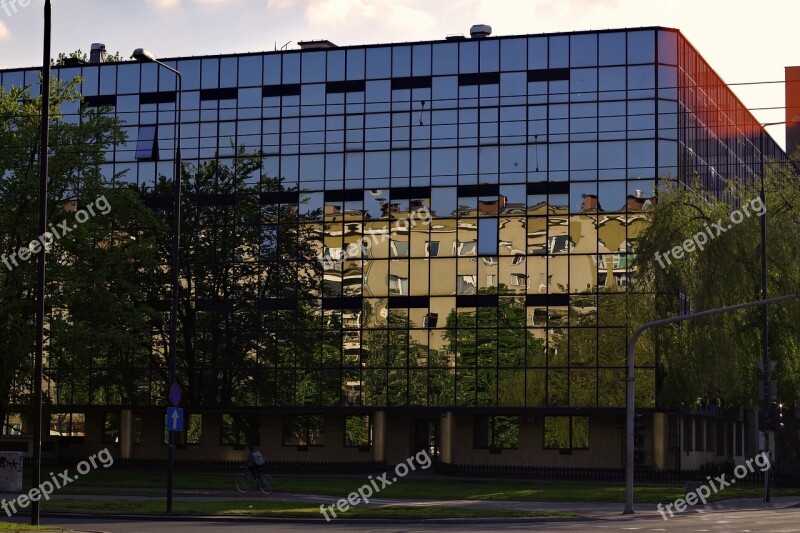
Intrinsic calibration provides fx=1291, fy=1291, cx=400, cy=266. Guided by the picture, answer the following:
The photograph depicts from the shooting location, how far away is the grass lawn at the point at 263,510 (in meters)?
31.3

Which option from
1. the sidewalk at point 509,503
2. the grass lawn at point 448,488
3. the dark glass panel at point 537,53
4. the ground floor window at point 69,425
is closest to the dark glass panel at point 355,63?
the dark glass panel at point 537,53

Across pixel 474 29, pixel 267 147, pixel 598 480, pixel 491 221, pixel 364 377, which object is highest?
pixel 474 29

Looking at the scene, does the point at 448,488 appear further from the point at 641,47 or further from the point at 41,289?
the point at 41,289

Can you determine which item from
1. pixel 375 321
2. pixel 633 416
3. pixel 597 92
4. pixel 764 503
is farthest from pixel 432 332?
pixel 633 416

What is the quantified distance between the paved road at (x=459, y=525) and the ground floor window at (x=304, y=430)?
30.9 metres

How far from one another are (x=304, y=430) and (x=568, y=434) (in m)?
12.7

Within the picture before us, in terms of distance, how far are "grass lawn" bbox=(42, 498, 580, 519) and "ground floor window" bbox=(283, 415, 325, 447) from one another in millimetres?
26531

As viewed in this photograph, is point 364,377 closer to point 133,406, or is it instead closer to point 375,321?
point 375,321

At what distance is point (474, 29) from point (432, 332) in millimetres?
14359

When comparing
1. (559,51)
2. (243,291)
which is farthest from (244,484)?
(559,51)

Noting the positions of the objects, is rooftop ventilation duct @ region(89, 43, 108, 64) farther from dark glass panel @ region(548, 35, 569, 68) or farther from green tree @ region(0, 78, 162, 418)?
dark glass panel @ region(548, 35, 569, 68)

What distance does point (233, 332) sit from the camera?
6106cm

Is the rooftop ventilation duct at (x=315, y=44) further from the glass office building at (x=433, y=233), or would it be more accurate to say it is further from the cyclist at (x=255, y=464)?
the cyclist at (x=255, y=464)

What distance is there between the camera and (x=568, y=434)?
58.7 m
